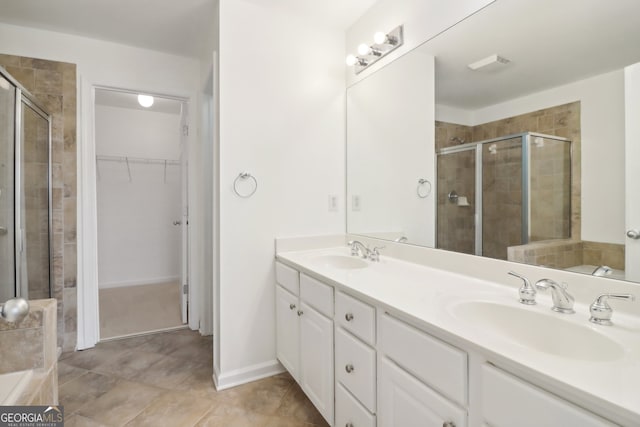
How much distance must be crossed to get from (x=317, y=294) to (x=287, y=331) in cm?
50

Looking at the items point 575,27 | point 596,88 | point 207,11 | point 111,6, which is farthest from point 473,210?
point 111,6

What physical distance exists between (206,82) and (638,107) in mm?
2432

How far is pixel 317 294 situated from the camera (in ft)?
5.00

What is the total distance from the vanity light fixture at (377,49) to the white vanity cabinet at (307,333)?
1452 mm

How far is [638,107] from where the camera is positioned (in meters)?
0.93

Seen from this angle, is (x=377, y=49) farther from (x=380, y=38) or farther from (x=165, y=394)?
(x=165, y=394)

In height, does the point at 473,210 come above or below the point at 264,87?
below

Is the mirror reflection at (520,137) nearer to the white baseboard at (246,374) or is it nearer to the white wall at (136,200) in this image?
the white baseboard at (246,374)

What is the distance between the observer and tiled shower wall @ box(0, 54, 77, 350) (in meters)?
2.29

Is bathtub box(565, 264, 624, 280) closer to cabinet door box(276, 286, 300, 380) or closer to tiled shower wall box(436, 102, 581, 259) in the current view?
tiled shower wall box(436, 102, 581, 259)

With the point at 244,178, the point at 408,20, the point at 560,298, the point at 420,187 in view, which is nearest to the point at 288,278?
the point at 244,178

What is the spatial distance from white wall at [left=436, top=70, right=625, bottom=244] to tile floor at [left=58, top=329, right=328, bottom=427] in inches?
59.3

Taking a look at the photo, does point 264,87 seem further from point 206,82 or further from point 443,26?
point 443,26

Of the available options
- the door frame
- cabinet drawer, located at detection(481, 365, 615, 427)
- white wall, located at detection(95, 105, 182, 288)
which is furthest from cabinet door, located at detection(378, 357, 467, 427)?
white wall, located at detection(95, 105, 182, 288)
